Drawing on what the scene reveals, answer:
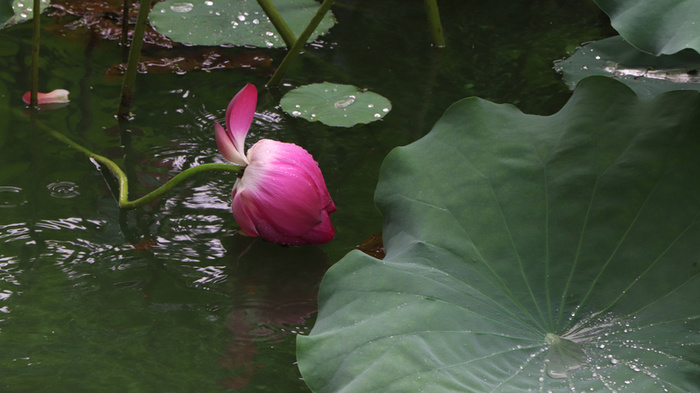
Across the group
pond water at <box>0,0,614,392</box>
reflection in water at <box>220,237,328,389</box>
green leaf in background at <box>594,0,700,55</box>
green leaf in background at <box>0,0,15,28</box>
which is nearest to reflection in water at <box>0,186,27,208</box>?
pond water at <box>0,0,614,392</box>

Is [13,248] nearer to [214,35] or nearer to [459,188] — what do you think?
[459,188]

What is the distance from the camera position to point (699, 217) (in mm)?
867

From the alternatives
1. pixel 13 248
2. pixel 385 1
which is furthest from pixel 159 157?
pixel 385 1

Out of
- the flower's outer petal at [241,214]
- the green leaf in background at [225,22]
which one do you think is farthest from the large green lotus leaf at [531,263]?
the green leaf in background at [225,22]

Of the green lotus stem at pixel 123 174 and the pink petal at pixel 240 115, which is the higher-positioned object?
the pink petal at pixel 240 115

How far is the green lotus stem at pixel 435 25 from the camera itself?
1.83 metres

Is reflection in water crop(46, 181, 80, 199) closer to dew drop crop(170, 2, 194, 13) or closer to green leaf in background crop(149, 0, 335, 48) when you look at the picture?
green leaf in background crop(149, 0, 335, 48)

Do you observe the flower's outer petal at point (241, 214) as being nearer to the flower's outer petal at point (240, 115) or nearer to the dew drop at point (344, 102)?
the flower's outer petal at point (240, 115)

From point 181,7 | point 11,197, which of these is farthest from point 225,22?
point 11,197

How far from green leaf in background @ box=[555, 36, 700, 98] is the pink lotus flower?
72cm

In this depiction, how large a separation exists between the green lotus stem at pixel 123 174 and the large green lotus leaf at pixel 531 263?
251 millimetres

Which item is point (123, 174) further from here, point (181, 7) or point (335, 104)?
point (181, 7)

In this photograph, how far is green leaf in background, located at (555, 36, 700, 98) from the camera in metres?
1.46

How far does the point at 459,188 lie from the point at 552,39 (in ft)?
3.70
